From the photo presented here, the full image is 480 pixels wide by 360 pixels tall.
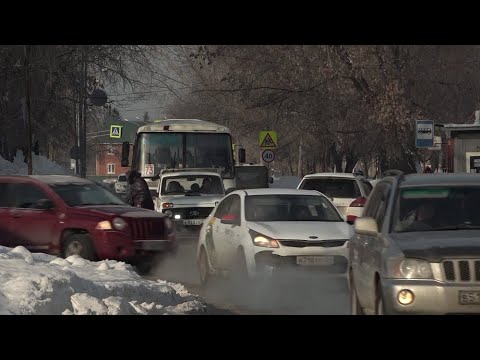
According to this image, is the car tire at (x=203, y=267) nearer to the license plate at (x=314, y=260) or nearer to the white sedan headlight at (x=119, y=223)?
the white sedan headlight at (x=119, y=223)

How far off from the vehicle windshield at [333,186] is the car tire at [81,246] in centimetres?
653

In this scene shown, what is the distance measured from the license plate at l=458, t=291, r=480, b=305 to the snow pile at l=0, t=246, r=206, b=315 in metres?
3.63

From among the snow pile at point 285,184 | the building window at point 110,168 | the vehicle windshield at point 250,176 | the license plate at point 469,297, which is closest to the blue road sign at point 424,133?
the vehicle windshield at point 250,176

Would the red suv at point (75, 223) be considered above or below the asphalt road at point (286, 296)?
above

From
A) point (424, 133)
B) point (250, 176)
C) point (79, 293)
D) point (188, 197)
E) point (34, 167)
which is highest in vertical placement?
Result: point (424, 133)

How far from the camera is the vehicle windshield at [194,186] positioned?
2619 cm

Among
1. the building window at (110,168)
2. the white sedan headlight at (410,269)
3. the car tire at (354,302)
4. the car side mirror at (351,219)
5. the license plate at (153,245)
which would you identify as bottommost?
the car tire at (354,302)

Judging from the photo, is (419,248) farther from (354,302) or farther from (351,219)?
(351,219)

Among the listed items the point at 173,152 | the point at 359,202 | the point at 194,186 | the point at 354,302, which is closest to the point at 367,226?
the point at 354,302

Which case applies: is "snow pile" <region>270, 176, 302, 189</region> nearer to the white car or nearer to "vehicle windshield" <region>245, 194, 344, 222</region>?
the white car

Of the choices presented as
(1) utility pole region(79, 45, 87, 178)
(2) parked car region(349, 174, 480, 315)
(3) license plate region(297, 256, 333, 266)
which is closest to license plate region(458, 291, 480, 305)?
(2) parked car region(349, 174, 480, 315)

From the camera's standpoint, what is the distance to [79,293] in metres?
11.2

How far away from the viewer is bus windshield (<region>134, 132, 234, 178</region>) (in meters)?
30.0

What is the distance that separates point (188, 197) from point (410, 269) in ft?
54.0
